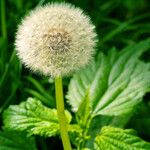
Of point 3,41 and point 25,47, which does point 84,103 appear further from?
point 3,41

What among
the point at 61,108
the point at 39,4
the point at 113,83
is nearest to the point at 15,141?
the point at 61,108

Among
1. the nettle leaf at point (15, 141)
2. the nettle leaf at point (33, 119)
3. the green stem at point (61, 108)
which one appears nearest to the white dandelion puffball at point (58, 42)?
the green stem at point (61, 108)

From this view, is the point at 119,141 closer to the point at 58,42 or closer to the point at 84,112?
the point at 84,112

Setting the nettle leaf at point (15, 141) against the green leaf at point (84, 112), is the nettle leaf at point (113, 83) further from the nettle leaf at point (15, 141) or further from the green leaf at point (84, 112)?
the nettle leaf at point (15, 141)

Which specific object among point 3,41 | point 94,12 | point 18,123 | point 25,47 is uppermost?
point 94,12

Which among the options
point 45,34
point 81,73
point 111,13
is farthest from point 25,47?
point 111,13

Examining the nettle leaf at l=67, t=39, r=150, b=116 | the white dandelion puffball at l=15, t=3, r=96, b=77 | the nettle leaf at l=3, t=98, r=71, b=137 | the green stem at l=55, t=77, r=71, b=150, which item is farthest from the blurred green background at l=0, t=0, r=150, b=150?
the white dandelion puffball at l=15, t=3, r=96, b=77
